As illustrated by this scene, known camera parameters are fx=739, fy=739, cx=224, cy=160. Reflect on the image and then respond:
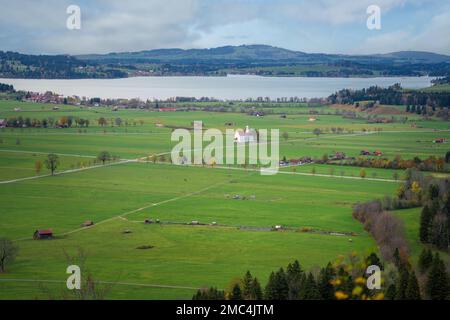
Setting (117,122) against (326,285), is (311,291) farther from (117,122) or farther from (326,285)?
(117,122)

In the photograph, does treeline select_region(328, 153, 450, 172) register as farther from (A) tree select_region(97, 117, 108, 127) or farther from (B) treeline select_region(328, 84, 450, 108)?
(B) treeline select_region(328, 84, 450, 108)

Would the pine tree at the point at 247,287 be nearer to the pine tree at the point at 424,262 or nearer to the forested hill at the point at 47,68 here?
the pine tree at the point at 424,262

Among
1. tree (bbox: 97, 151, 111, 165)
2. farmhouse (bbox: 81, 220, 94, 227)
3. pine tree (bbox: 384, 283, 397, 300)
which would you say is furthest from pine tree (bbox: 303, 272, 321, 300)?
tree (bbox: 97, 151, 111, 165)

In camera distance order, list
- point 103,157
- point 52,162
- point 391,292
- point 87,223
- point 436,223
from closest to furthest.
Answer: point 391,292, point 436,223, point 87,223, point 52,162, point 103,157

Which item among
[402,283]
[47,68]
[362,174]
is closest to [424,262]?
[402,283]

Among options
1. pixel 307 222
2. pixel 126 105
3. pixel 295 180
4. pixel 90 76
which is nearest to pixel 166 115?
pixel 126 105
